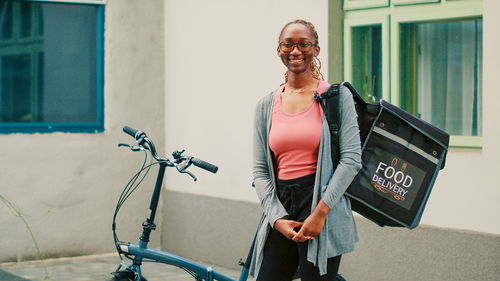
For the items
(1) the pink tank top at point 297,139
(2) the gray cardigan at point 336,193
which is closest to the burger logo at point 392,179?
(2) the gray cardigan at point 336,193

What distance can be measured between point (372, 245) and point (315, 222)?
9.19 feet

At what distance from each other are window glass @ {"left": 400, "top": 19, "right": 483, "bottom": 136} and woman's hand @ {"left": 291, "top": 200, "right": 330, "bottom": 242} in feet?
8.72

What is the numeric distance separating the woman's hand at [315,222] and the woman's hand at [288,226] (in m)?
0.04

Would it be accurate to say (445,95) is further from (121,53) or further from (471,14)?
(121,53)

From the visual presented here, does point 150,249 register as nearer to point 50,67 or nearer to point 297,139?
point 297,139

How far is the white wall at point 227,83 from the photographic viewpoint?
629 cm

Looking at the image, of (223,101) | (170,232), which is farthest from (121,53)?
(170,232)

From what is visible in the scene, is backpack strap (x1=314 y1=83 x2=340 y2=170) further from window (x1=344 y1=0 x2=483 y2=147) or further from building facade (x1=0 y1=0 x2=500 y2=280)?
window (x1=344 y1=0 x2=483 y2=147)

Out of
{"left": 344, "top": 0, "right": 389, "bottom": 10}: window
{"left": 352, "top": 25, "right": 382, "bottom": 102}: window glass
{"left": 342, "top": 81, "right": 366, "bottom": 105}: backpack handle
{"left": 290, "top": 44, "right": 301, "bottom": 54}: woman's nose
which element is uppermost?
{"left": 344, "top": 0, "right": 389, "bottom": 10}: window

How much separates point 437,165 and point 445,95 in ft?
7.62

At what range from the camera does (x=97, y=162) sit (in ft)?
25.7

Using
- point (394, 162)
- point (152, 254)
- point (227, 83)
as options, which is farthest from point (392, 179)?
point (227, 83)

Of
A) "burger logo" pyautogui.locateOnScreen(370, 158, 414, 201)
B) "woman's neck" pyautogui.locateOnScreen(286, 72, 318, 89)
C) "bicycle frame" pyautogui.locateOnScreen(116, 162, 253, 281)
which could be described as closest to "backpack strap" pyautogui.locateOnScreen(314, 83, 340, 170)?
"woman's neck" pyautogui.locateOnScreen(286, 72, 318, 89)

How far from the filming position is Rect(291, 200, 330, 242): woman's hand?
325 centimetres
